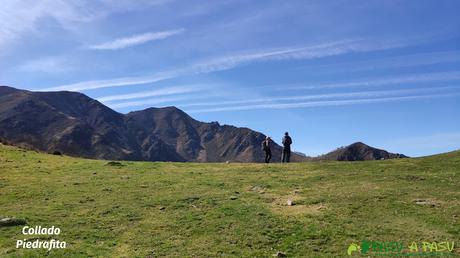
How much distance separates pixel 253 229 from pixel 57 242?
1019cm

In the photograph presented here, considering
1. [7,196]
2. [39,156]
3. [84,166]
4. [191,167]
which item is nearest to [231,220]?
[7,196]

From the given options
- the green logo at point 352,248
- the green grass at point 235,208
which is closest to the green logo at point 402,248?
the green logo at point 352,248

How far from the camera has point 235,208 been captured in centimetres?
2944

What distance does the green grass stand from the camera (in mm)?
22859

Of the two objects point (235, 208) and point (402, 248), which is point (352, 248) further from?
point (235, 208)

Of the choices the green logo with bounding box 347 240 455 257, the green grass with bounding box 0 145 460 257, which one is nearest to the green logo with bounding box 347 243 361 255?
the green logo with bounding box 347 240 455 257

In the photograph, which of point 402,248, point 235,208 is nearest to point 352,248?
point 402,248

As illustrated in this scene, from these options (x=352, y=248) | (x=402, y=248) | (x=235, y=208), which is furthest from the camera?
(x=235, y=208)

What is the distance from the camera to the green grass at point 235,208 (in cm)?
2286

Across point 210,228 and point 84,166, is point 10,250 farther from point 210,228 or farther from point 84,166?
point 84,166

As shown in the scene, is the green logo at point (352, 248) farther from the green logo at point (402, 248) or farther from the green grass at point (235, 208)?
the green grass at point (235, 208)

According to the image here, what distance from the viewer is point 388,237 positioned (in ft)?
74.5

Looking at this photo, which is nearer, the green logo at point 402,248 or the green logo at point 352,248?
the green logo at point 402,248

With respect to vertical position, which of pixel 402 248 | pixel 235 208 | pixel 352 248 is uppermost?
pixel 235 208
